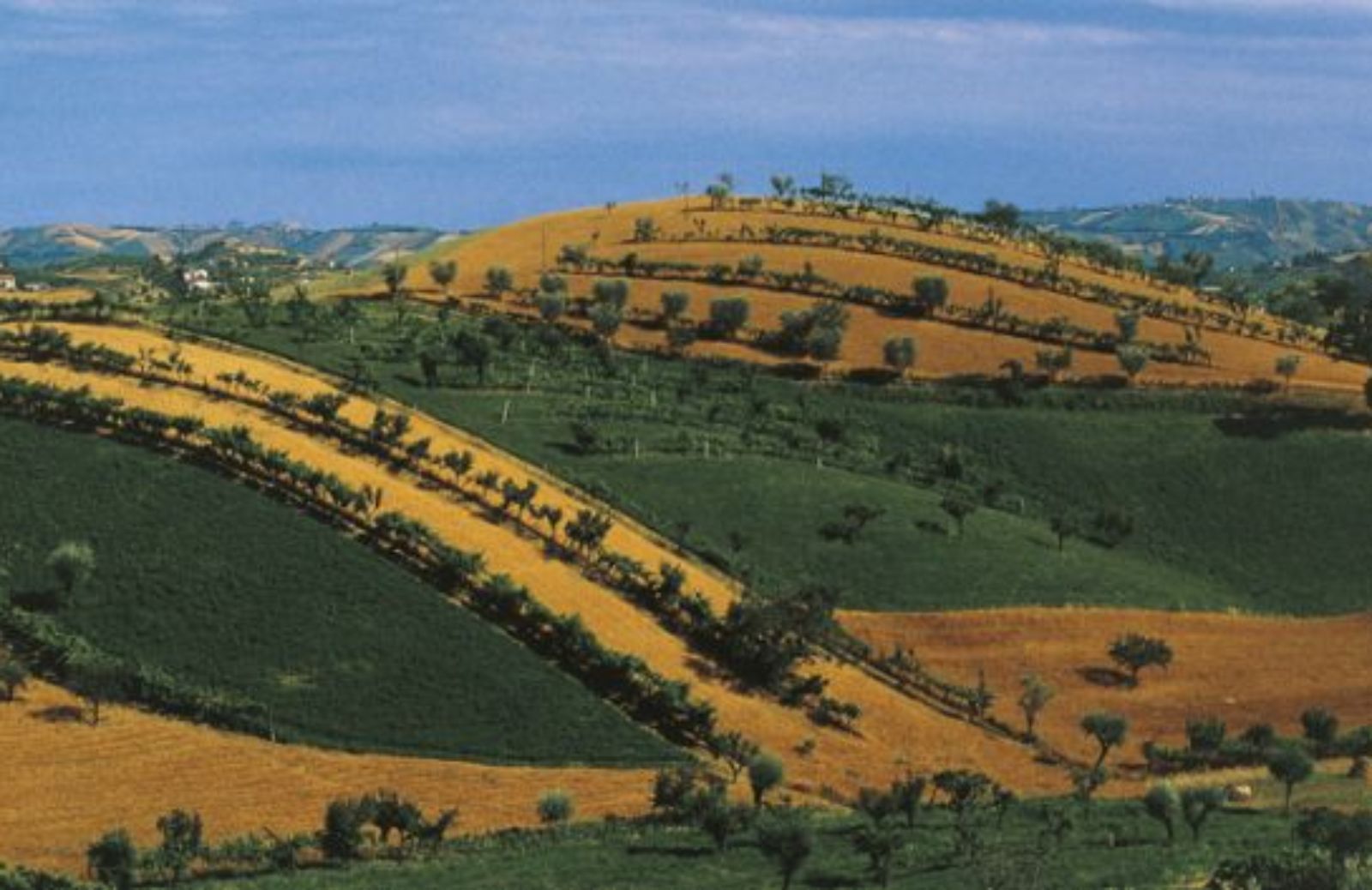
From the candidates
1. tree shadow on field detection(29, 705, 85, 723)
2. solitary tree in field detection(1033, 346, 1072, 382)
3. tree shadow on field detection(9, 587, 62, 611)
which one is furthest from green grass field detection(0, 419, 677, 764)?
solitary tree in field detection(1033, 346, 1072, 382)

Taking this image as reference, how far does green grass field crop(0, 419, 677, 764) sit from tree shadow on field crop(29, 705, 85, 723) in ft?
18.3

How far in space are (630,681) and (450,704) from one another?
1052 cm

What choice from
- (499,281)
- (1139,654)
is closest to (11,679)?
(1139,654)

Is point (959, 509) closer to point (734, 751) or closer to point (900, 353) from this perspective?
point (900, 353)

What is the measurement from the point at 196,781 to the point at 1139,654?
59.2m

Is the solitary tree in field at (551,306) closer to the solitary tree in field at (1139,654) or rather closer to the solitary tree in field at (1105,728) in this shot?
the solitary tree in field at (1139,654)

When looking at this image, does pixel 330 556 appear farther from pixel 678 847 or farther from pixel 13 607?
pixel 678 847

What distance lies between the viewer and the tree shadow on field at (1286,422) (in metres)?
147

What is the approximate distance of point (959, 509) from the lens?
11812 cm

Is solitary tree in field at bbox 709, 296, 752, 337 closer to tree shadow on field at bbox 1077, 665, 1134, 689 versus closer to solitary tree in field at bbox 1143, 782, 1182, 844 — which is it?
tree shadow on field at bbox 1077, 665, 1134, 689

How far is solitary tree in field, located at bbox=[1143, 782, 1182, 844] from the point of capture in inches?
2697

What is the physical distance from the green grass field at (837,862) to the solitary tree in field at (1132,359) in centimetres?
8892

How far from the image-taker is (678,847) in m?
68.9

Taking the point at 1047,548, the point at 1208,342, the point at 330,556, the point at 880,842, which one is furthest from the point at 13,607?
the point at 1208,342
